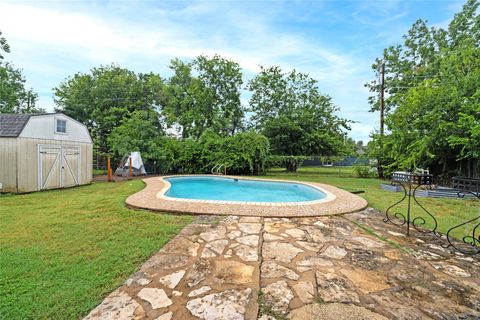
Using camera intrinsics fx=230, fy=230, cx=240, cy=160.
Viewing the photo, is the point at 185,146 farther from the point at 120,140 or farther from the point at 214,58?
the point at 214,58

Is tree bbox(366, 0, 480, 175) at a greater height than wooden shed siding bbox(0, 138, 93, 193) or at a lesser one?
greater

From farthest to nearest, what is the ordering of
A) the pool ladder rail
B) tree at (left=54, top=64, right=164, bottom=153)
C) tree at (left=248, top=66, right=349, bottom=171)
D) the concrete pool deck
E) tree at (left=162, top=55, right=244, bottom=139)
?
tree at (left=162, top=55, right=244, bottom=139) → tree at (left=248, top=66, right=349, bottom=171) → tree at (left=54, top=64, right=164, bottom=153) → the pool ladder rail → the concrete pool deck

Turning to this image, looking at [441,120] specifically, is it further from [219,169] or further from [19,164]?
[19,164]

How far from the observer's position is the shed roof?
7.39 meters

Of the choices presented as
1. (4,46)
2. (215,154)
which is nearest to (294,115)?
(215,154)

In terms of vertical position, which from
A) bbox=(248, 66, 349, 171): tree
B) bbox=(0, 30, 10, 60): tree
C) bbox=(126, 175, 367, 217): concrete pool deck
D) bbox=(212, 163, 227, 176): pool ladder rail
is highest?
bbox=(0, 30, 10, 60): tree

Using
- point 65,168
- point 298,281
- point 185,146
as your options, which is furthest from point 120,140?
point 298,281

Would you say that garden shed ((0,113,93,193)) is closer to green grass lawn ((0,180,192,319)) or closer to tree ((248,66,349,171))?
green grass lawn ((0,180,192,319))

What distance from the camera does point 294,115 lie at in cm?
1917

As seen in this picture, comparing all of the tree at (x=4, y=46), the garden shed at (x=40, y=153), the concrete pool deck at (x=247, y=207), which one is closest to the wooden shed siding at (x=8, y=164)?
the garden shed at (x=40, y=153)

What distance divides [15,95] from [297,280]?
25810 millimetres

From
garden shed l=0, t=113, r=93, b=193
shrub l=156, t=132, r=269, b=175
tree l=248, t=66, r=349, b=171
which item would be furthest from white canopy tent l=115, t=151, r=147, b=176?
tree l=248, t=66, r=349, b=171

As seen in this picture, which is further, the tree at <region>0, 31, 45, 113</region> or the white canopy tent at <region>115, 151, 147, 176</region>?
the tree at <region>0, 31, 45, 113</region>

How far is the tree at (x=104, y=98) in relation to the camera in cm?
1820
